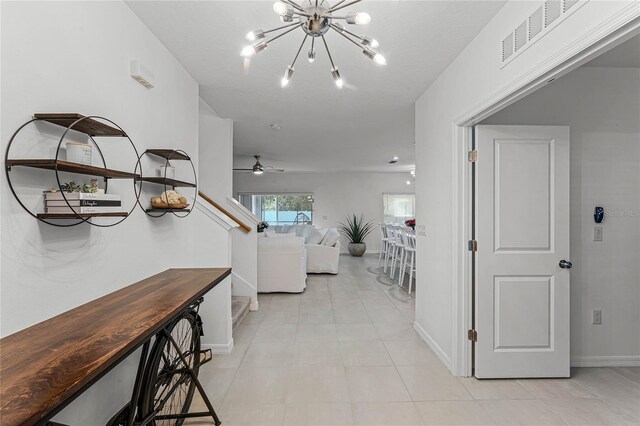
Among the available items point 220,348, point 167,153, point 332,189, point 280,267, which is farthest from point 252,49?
point 332,189

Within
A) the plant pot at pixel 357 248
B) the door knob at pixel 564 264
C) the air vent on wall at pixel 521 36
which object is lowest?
the plant pot at pixel 357 248

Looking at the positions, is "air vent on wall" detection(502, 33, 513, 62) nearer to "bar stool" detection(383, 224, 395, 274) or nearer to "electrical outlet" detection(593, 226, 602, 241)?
"electrical outlet" detection(593, 226, 602, 241)

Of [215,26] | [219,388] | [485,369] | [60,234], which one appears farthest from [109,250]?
[485,369]

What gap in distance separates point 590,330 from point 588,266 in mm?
552

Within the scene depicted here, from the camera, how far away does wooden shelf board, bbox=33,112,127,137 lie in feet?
4.11

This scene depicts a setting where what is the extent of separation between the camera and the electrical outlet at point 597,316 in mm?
2727

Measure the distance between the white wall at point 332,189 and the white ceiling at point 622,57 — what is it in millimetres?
7647

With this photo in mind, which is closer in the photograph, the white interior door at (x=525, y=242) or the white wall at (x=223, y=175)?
the white interior door at (x=525, y=242)

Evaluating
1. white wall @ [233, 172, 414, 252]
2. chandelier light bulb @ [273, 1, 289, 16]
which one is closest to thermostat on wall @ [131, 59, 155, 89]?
chandelier light bulb @ [273, 1, 289, 16]

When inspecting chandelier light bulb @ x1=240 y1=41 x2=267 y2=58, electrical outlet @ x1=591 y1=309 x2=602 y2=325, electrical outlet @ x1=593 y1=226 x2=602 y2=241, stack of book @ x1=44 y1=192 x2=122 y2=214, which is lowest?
electrical outlet @ x1=591 y1=309 x2=602 y2=325

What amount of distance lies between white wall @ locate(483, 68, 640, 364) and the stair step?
10.6ft

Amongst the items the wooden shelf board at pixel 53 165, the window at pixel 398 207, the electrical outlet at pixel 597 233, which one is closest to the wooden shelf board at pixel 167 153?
the wooden shelf board at pixel 53 165

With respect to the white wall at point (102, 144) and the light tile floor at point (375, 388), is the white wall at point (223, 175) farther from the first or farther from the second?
the white wall at point (102, 144)

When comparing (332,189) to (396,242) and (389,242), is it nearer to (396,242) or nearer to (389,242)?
(389,242)
